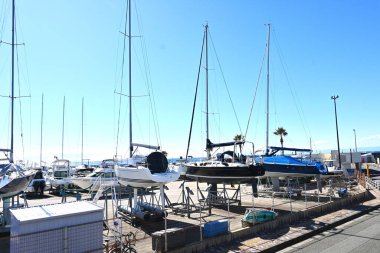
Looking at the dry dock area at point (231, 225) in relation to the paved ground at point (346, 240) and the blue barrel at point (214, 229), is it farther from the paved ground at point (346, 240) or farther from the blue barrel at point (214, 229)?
the paved ground at point (346, 240)

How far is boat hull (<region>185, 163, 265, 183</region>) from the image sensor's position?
2016cm

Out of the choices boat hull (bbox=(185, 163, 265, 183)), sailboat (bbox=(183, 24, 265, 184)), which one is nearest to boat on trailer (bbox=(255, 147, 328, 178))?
sailboat (bbox=(183, 24, 265, 184))

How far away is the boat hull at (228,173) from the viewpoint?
2016 centimetres

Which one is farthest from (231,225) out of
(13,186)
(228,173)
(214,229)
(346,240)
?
(13,186)

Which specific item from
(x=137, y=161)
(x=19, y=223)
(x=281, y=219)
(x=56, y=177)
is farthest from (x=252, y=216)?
(x=56, y=177)

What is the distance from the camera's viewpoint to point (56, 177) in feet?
118

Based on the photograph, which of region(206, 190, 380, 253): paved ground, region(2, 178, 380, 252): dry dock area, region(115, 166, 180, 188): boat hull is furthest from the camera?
region(115, 166, 180, 188): boat hull

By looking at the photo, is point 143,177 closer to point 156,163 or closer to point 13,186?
point 156,163

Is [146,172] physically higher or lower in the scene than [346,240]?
higher

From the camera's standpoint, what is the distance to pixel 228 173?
2052cm

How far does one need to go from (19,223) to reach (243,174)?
14.3 m

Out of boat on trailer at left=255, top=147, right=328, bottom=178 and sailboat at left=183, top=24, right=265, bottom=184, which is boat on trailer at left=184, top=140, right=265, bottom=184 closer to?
sailboat at left=183, top=24, right=265, bottom=184

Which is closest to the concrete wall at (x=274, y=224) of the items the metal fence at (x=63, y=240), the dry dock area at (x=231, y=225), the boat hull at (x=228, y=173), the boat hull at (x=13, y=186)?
the dry dock area at (x=231, y=225)

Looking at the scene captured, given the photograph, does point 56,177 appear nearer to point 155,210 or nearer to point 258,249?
point 155,210
